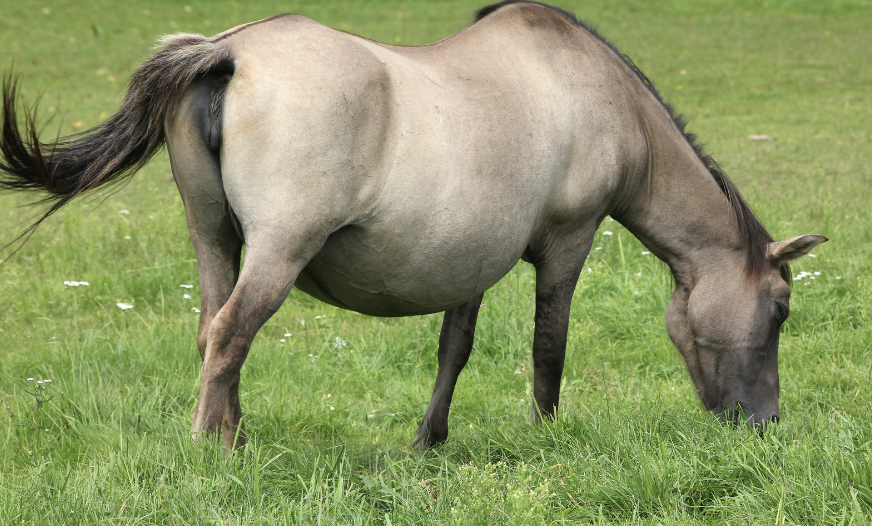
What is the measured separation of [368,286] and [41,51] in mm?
13763

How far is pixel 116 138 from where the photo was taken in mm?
2744

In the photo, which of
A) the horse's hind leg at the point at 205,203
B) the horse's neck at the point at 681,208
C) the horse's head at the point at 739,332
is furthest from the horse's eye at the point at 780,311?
the horse's hind leg at the point at 205,203

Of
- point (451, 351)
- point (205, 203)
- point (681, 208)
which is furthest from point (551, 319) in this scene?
point (205, 203)

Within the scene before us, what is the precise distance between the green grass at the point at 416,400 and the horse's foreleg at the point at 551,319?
221mm

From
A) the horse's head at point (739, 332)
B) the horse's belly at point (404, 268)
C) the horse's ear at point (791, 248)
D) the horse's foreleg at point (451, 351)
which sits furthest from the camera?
the horse's foreleg at point (451, 351)

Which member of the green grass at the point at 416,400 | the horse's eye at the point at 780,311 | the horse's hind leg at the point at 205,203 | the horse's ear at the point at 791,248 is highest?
the horse's hind leg at the point at 205,203

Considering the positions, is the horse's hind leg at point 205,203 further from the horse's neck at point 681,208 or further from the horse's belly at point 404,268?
the horse's neck at point 681,208

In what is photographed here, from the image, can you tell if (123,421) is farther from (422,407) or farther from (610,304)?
(610,304)

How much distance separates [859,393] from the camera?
4023mm

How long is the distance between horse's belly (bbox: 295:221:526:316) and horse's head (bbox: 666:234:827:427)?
110cm

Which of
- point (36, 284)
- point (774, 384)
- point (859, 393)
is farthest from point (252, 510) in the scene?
point (36, 284)

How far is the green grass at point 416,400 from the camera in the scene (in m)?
2.64

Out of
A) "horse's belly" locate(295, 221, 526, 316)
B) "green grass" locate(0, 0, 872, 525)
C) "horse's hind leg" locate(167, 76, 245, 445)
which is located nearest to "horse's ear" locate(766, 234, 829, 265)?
"green grass" locate(0, 0, 872, 525)

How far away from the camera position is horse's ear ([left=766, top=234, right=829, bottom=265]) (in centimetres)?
340
